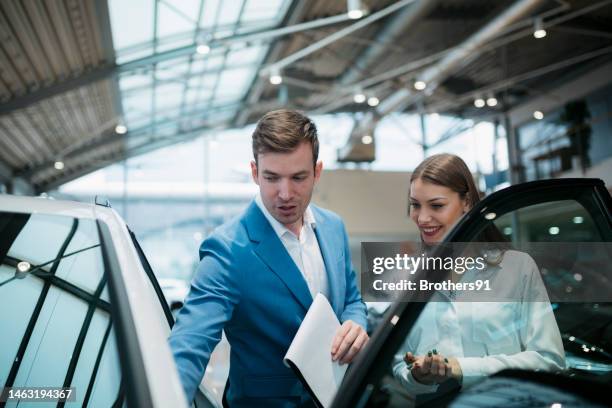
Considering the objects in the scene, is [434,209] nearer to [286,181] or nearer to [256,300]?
[286,181]

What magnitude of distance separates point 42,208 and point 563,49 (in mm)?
8776

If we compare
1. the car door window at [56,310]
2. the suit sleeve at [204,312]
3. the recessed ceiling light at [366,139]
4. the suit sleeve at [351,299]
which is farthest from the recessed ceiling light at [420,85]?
the car door window at [56,310]

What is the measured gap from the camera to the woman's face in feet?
4.23

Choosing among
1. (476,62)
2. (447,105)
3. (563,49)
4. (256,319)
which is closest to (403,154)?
(447,105)

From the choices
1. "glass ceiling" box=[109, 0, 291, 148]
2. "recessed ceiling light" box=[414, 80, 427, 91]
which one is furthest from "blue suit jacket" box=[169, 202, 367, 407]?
"recessed ceiling light" box=[414, 80, 427, 91]

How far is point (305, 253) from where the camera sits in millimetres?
1605

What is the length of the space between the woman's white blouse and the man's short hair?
0.58 metres

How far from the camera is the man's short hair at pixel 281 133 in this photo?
1.43 meters

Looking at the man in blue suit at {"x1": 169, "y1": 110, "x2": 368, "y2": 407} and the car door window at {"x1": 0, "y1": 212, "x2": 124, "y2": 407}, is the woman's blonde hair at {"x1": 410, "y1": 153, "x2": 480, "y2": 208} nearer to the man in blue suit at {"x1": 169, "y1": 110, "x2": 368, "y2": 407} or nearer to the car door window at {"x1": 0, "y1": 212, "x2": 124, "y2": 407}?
the man in blue suit at {"x1": 169, "y1": 110, "x2": 368, "y2": 407}

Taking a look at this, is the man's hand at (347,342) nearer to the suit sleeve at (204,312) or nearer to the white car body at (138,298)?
the suit sleeve at (204,312)

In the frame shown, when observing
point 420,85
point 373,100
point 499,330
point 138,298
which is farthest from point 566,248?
point 373,100

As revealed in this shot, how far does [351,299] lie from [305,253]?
21 cm

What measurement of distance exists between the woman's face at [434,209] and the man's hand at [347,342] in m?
0.27

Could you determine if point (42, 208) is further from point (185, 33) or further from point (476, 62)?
point (476, 62)
